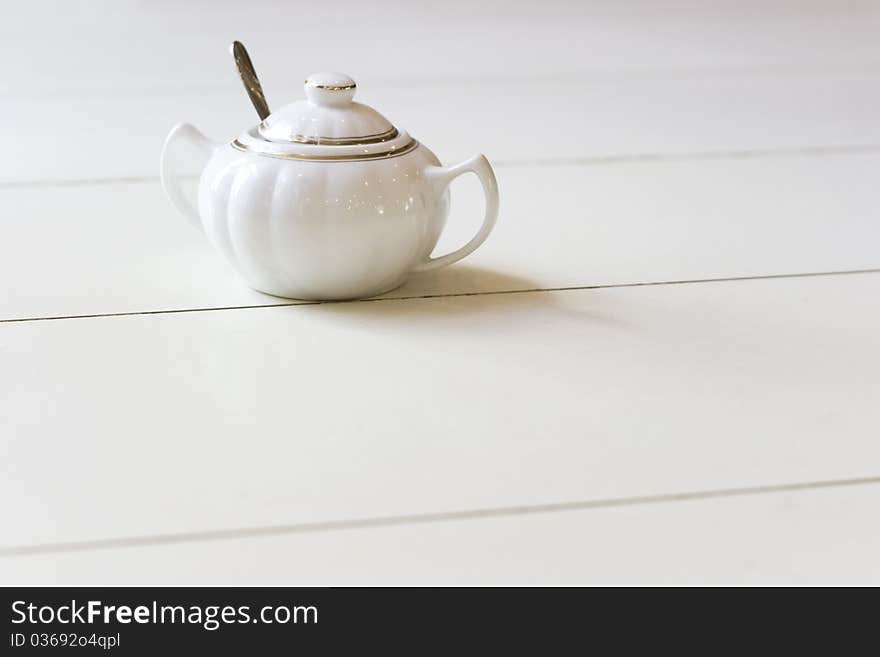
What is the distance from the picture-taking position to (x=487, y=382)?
81 centimetres

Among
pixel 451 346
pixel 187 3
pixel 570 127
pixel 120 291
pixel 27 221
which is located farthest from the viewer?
pixel 187 3

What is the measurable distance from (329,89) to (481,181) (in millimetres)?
144

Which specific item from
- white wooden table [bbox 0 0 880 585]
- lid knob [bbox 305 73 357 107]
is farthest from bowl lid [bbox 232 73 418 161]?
white wooden table [bbox 0 0 880 585]

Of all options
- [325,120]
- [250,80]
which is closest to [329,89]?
[325,120]

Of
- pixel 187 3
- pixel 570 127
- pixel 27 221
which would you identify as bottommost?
pixel 27 221

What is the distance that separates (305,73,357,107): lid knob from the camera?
2.88 ft

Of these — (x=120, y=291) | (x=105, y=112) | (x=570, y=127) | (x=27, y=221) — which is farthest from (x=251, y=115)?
(x=120, y=291)

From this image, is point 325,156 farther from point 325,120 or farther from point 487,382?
point 487,382

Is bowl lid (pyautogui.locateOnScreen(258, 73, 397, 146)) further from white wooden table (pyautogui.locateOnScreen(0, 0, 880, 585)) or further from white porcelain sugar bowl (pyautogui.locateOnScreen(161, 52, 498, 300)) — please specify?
white wooden table (pyautogui.locateOnScreen(0, 0, 880, 585))

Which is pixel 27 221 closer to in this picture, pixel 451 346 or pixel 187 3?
pixel 451 346

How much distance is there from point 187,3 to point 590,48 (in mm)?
1062

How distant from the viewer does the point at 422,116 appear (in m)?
1.78

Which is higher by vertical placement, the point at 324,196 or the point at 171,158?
the point at 171,158
